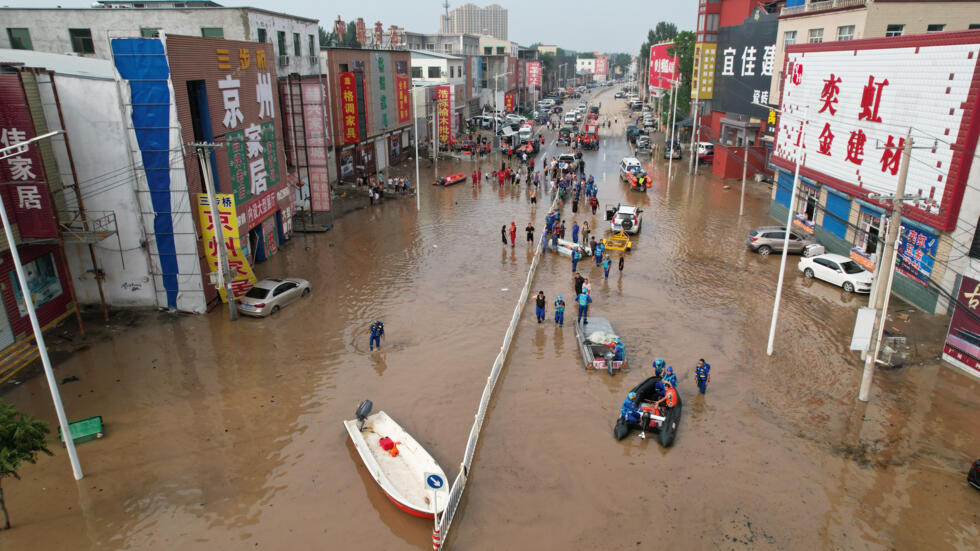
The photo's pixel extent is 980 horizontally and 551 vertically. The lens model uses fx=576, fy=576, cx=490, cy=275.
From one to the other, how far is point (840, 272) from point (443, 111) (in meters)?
46.7

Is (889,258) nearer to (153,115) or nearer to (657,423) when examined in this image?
(657,423)

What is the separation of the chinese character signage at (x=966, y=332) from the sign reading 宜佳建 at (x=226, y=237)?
80.6ft

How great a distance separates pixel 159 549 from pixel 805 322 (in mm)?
21735

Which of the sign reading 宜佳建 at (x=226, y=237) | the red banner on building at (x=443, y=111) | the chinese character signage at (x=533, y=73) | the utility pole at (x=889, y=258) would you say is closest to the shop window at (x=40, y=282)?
the sign reading 宜佳建 at (x=226, y=237)

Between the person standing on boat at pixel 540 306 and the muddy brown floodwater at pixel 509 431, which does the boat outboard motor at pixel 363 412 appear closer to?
the muddy brown floodwater at pixel 509 431

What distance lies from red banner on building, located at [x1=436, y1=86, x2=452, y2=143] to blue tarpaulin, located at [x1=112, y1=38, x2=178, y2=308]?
44.2 metres

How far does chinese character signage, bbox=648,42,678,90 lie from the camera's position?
81.1 metres

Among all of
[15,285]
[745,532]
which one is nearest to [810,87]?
[745,532]

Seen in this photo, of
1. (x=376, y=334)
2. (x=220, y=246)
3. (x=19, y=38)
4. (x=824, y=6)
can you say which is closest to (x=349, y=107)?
(x=19, y=38)

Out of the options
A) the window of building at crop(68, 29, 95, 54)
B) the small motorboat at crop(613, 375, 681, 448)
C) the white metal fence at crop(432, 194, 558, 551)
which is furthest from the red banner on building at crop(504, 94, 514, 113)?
the small motorboat at crop(613, 375, 681, 448)

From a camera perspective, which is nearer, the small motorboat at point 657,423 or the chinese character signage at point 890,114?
the small motorboat at point 657,423

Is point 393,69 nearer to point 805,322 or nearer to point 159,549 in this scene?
point 805,322

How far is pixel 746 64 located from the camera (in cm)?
4634

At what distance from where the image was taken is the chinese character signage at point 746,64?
43031 millimetres
